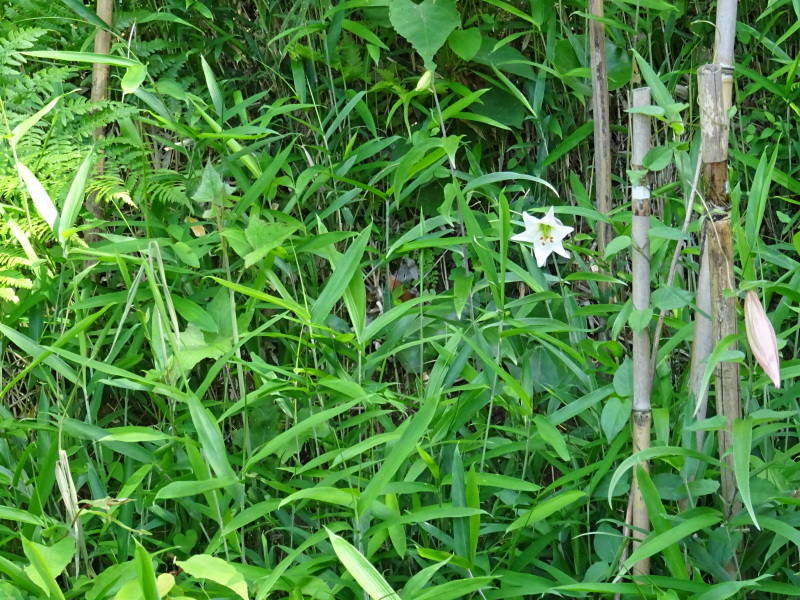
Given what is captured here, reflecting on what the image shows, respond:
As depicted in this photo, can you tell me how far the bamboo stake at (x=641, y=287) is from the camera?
3.17ft

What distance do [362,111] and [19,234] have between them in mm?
682

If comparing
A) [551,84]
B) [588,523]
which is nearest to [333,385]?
[588,523]

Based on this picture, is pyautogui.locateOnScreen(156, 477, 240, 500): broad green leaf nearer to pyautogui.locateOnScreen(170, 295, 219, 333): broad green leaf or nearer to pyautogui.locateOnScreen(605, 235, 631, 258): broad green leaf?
pyautogui.locateOnScreen(170, 295, 219, 333): broad green leaf

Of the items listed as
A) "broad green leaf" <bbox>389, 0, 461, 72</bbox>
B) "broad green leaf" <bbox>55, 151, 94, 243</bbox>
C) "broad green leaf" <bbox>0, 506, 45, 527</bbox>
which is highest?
"broad green leaf" <bbox>389, 0, 461, 72</bbox>

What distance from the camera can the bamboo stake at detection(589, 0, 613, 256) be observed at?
4.64ft

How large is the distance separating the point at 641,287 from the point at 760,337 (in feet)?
0.51

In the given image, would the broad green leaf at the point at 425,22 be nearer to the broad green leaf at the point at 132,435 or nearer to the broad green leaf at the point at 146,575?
the broad green leaf at the point at 132,435

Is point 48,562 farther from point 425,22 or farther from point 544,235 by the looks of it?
point 425,22

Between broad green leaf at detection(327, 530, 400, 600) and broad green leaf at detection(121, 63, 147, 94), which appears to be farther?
broad green leaf at detection(121, 63, 147, 94)

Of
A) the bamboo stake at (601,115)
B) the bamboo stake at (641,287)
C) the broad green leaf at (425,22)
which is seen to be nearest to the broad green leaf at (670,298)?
the bamboo stake at (641,287)

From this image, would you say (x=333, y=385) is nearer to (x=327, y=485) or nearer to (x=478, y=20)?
(x=327, y=485)

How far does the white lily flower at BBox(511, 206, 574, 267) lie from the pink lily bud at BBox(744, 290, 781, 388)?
380 millimetres

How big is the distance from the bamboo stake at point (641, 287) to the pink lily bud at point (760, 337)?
0.41 feet

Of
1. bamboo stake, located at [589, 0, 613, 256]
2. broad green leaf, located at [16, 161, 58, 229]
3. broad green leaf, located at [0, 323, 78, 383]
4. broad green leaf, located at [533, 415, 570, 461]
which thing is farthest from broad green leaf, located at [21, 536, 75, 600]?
bamboo stake, located at [589, 0, 613, 256]
